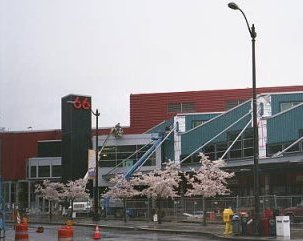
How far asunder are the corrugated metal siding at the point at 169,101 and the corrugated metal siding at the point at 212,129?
19.6 metres

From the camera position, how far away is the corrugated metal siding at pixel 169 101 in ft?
279

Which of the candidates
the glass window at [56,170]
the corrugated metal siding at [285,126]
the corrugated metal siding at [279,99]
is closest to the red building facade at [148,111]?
the glass window at [56,170]

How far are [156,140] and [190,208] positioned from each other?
24.6 m

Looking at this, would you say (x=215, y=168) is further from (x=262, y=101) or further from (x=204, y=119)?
(x=204, y=119)

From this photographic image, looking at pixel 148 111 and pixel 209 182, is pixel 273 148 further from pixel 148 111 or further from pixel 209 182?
pixel 148 111

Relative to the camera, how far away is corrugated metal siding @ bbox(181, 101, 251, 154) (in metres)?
58.1

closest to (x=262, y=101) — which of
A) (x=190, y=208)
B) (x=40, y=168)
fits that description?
(x=190, y=208)

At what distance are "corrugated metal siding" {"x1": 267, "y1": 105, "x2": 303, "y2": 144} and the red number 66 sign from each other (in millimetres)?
32344

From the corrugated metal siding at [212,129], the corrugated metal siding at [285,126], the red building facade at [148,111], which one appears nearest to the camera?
the corrugated metal siding at [285,126]

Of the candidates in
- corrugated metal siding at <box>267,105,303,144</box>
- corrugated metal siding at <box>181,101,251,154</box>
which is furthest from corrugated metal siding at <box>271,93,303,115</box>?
corrugated metal siding at <box>181,101,251,154</box>

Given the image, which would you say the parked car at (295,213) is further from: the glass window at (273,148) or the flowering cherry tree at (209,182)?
the glass window at (273,148)

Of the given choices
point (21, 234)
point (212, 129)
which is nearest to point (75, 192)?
point (212, 129)

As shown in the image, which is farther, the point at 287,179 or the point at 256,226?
the point at 287,179

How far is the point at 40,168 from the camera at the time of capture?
87.1 m
